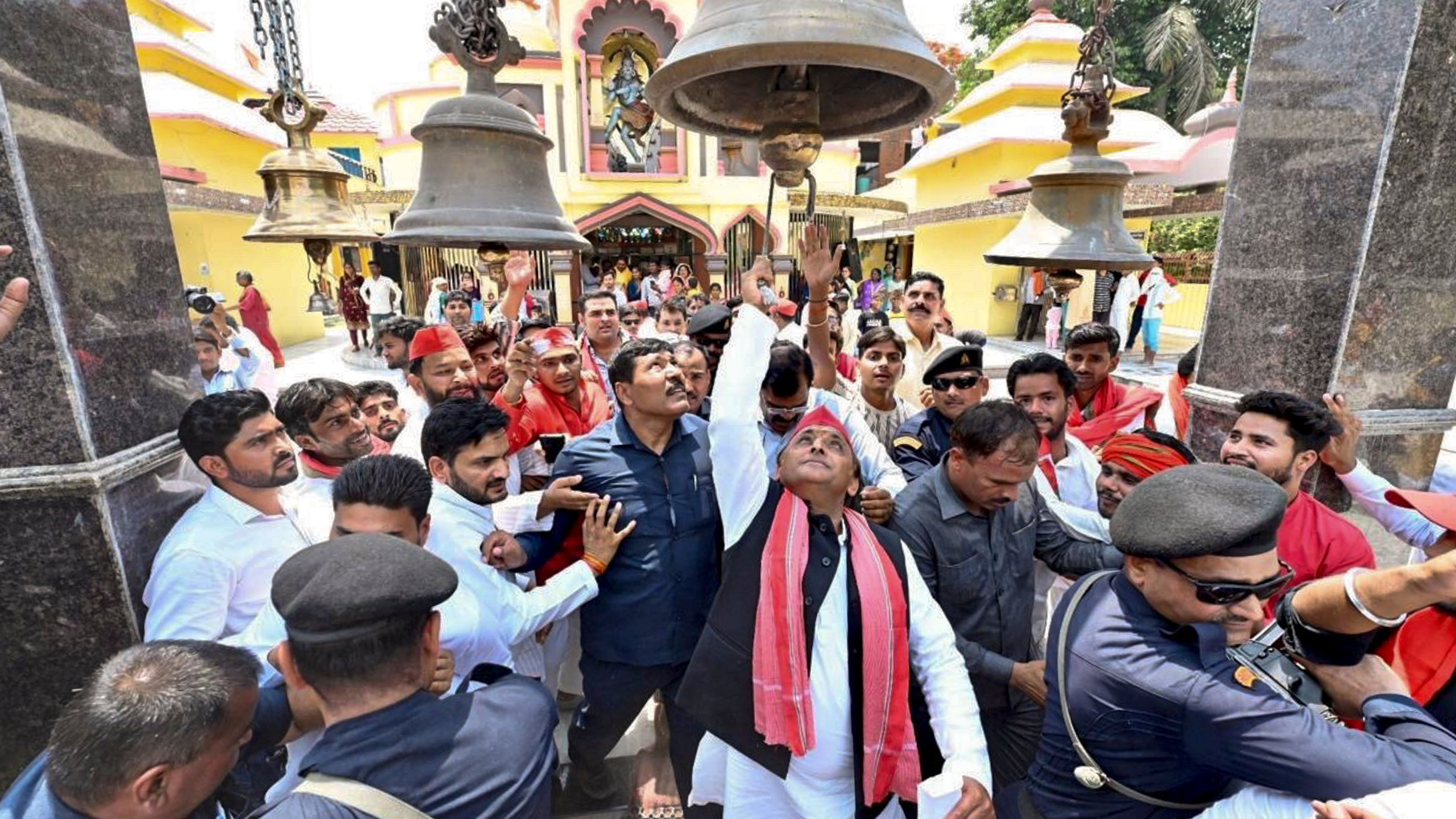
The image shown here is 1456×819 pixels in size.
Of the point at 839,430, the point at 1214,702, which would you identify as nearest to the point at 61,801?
the point at 839,430

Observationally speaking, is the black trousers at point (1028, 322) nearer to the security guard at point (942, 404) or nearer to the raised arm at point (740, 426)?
the security guard at point (942, 404)

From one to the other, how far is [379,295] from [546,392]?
10.6 meters

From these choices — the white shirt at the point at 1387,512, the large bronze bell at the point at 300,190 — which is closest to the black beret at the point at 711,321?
the large bronze bell at the point at 300,190

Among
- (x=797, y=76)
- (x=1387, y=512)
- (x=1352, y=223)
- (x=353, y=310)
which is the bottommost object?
(x=1387, y=512)

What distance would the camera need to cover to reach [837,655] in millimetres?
1762

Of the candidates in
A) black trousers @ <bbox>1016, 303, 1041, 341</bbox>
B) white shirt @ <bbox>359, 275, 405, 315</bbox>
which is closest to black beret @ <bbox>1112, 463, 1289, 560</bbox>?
black trousers @ <bbox>1016, 303, 1041, 341</bbox>

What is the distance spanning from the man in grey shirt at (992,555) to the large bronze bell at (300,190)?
2.51 meters

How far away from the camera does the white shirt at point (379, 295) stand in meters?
12.1

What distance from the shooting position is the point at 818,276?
200 centimetres

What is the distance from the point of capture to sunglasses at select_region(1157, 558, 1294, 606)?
4.31 ft

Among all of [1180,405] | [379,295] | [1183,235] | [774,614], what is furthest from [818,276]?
[1183,235]

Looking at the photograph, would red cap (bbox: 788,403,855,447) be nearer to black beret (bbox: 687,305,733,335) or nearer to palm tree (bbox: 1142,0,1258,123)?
black beret (bbox: 687,305,733,335)

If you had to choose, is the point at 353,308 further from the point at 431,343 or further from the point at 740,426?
the point at 740,426

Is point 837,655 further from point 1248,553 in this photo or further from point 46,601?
point 46,601
